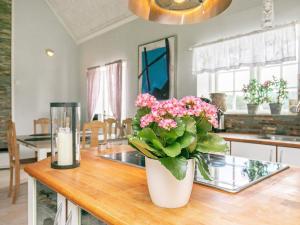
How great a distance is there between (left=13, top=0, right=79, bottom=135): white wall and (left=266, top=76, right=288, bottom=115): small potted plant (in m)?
4.76

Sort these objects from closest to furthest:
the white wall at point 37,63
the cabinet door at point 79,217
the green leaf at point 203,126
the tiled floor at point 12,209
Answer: the green leaf at point 203,126 → the cabinet door at point 79,217 → the tiled floor at point 12,209 → the white wall at point 37,63

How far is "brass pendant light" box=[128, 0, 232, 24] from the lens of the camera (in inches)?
56.2

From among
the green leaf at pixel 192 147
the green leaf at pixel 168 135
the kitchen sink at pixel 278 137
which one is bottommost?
the kitchen sink at pixel 278 137

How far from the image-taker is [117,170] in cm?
128

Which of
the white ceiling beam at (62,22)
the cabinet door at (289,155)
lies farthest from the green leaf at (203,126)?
the white ceiling beam at (62,22)

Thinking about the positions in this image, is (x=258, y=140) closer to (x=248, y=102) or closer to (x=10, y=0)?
→ (x=248, y=102)

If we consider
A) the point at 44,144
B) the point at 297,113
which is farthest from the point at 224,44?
the point at 44,144

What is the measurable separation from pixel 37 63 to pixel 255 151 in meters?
5.05

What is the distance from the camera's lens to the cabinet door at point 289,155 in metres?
2.27

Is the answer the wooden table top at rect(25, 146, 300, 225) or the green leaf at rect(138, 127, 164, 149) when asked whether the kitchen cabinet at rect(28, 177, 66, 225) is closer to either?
the wooden table top at rect(25, 146, 300, 225)

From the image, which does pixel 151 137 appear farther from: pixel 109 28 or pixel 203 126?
pixel 109 28

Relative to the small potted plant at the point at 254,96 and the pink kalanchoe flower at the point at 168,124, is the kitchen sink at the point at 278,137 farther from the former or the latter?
the pink kalanchoe flower at the point at 168,124

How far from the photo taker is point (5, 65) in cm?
527

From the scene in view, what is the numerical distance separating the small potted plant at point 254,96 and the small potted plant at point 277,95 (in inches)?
3.6
